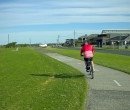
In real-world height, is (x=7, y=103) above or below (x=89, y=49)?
below

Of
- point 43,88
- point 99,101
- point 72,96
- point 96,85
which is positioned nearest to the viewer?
point 99,101

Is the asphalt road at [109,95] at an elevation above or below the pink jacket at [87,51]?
below

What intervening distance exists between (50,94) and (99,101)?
6.03 feet

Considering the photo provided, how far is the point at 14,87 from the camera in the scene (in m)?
13.5

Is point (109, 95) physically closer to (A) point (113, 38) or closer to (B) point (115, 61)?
(B) point (115, 61)

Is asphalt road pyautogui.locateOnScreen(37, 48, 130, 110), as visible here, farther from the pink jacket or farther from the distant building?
the distant building

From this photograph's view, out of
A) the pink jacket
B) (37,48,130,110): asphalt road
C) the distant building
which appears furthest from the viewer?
the distant building

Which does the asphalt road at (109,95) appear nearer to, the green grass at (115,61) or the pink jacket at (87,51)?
the pink jacket at (87,51)

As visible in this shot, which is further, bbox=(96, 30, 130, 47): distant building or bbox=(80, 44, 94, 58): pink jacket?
bbox=(96, 30, 130, 47): distant building

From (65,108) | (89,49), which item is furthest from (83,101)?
(89,49)

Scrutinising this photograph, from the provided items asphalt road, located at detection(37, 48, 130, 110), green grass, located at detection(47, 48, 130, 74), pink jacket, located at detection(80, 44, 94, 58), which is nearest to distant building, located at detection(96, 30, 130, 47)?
green grass, located at detection(47, 48, 130, 74)

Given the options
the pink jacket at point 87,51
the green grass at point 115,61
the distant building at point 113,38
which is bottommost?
the green grass at point 115,61

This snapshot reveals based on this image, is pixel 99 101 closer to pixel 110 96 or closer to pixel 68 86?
pixel 110 96

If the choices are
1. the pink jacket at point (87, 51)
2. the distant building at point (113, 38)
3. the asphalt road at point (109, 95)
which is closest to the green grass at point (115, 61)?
the pink jacket at point (87, 51)
